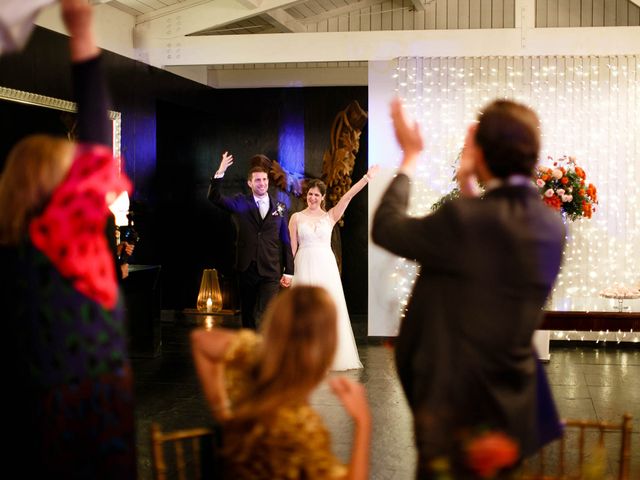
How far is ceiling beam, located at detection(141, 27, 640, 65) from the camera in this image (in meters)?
8.28

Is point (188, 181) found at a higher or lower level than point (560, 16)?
lower

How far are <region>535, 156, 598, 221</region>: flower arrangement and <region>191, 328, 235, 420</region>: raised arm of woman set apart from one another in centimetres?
584

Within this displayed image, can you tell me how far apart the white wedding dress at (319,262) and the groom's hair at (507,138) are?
17.7 ft

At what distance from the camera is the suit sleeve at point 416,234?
1874 millimetres

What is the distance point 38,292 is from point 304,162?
28.8 ft

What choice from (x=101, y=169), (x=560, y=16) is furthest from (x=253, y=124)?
(x=101, y=169)

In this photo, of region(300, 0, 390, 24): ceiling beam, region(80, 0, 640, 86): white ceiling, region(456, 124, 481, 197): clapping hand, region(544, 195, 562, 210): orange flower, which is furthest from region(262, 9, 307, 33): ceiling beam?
region(456, 124, 481, 197): clapping hand

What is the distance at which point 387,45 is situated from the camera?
27.9ft

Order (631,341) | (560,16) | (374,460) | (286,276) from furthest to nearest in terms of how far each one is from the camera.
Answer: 1. (560,16)
2. (631,341)
3. (286,276)
4. (374,460)

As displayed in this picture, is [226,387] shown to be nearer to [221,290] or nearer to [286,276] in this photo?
[286,276]

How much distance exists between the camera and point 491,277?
74.2 inches

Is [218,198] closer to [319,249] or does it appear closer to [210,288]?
[319,249]

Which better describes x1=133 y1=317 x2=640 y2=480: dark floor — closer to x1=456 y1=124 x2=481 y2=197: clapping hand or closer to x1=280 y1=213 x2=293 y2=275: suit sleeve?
x1=280 y1=213 x2=293 y2=275: suit sleeve

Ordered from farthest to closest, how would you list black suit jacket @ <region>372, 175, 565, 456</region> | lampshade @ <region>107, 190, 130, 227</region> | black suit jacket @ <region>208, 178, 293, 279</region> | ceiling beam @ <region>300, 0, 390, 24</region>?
ceiling beam @ <region>300, 0, 390, 24</region>
black suit jacket @ <region>208, 178, 293, 279</region>
lampshade @ <region>107, 190, 130, 227</region>
black suit jacket @ <region>372, 175, 565, 456</region>
